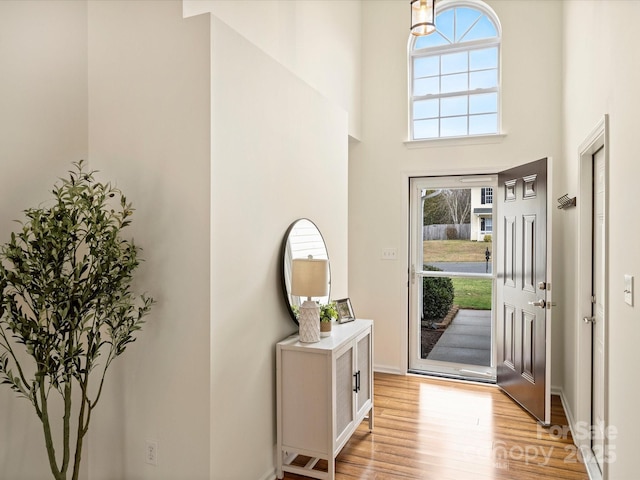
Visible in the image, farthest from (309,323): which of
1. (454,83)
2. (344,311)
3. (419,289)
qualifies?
(454,83)

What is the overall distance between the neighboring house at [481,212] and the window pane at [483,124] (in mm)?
562

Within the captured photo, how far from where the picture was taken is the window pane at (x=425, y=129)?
4.65m

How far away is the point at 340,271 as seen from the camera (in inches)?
148

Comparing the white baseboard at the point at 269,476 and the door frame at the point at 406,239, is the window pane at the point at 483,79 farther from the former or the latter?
the white baseboard at the point at 269,476

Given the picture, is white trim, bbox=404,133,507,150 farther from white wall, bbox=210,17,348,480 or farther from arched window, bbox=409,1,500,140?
white wall, bbox=210,17,348,480

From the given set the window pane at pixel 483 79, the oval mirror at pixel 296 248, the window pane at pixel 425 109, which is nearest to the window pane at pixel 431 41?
the window pane at pixel 483 79

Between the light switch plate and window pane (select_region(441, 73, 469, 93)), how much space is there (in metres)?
3.22

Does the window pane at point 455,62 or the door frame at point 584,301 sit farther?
the window pane at point 455,62

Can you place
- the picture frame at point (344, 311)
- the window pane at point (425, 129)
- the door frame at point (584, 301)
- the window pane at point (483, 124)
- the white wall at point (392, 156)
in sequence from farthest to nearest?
the window pane at point (425, 129) < the window pane at point (483, 124) < the white wall at point (392, 156) < the picture frame at point (344, 311) < the door frame at point (584, 301)

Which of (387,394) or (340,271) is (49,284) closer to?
(340,271)

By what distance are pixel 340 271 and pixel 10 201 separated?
7.76 feet

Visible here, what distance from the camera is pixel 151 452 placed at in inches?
90.3

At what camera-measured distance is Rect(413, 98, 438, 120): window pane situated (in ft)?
15.3

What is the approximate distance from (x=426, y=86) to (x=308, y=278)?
297 centimetres
